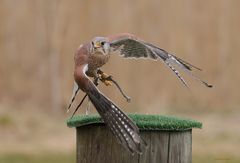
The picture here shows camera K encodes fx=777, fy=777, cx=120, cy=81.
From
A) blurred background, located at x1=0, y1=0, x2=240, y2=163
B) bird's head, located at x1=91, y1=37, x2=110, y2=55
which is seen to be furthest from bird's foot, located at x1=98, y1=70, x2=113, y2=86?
blurred background, located at x1=0, y1=0, x2=240, y2=163

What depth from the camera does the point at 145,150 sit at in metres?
3.63

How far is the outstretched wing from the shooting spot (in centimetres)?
466

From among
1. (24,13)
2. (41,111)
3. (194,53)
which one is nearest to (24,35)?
(24,13)

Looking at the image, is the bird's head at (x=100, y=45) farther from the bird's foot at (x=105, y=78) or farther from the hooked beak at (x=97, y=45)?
the bird's foot at (x=105, y=78)

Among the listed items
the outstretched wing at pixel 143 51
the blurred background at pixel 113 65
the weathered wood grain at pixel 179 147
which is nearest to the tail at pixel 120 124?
the weathered wood grain at pixel 179 147

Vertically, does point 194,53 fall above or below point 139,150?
above

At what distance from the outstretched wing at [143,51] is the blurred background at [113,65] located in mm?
6706

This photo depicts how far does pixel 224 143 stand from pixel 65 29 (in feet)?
10.8

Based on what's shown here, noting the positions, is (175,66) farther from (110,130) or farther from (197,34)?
(197,34)

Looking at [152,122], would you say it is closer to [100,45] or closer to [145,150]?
[145,150]

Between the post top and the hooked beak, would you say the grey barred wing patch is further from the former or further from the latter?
the post top

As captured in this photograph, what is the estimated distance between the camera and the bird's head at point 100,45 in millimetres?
4452

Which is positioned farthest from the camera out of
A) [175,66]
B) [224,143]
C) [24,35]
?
[24,35]

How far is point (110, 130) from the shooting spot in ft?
12.1
